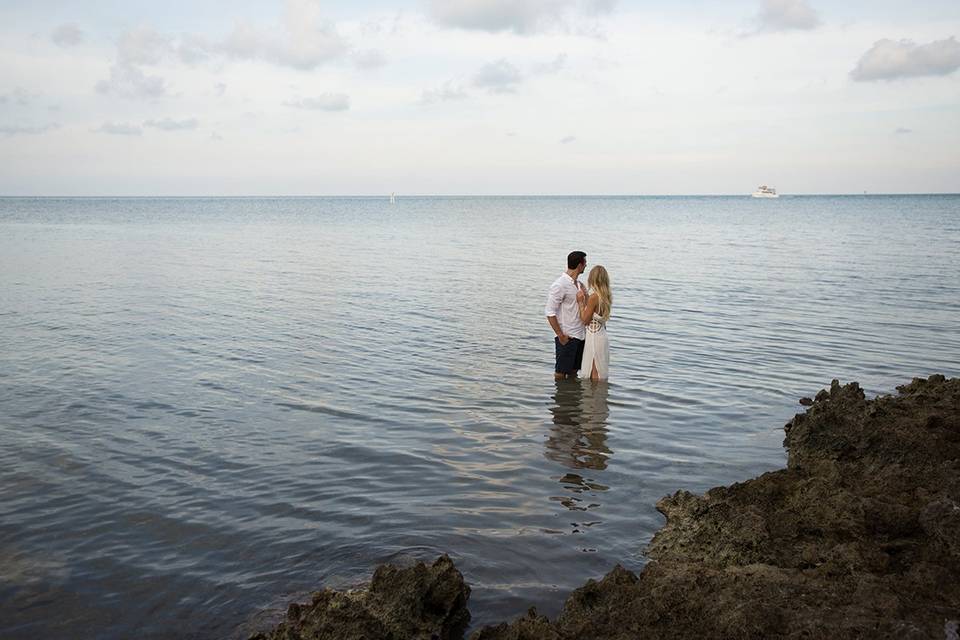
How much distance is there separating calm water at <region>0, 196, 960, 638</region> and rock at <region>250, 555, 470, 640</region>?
453mm

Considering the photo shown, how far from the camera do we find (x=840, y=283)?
79.0 ft

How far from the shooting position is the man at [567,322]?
11.7 m

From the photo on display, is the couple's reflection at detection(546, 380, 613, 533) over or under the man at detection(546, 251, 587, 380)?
under

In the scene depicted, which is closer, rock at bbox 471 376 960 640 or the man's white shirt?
rock at bbox 471 376 960 640

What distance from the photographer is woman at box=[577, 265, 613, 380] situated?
1149 centimetres

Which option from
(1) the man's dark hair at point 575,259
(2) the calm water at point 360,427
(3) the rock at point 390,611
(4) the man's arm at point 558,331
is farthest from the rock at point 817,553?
(4) the man's arm at point 558,331

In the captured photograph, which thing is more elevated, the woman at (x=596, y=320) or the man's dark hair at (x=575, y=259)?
the man's dark hair at (x=575, y=259)

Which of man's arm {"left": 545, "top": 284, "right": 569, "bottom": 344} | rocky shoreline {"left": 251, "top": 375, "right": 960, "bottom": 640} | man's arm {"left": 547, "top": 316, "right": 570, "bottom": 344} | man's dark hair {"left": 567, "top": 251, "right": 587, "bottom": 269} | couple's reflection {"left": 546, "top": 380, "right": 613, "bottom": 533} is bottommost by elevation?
couple's reflection {"left": 546, "top": 380, "right": 613, "bottom": 533}

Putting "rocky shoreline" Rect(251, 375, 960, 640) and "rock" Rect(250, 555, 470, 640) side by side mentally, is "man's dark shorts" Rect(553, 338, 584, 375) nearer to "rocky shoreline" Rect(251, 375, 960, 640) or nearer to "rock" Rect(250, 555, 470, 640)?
"rocky shoreline" Rect(251, 375, 960, 640)

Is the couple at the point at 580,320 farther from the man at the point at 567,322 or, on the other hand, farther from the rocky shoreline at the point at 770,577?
the rocky shoreline at the point at 770,577

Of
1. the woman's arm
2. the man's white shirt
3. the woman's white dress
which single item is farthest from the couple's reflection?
the woman's arm

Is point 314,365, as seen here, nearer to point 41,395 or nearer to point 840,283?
point 41,395

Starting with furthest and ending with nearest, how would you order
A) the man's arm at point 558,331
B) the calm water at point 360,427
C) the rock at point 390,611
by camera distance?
the man's arm at point 558,331 → the calm water at point 360,427 → the rock at point 390,611

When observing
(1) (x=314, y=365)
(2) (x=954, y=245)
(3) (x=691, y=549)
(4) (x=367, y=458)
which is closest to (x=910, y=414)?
(3) (x=691, y=549)
